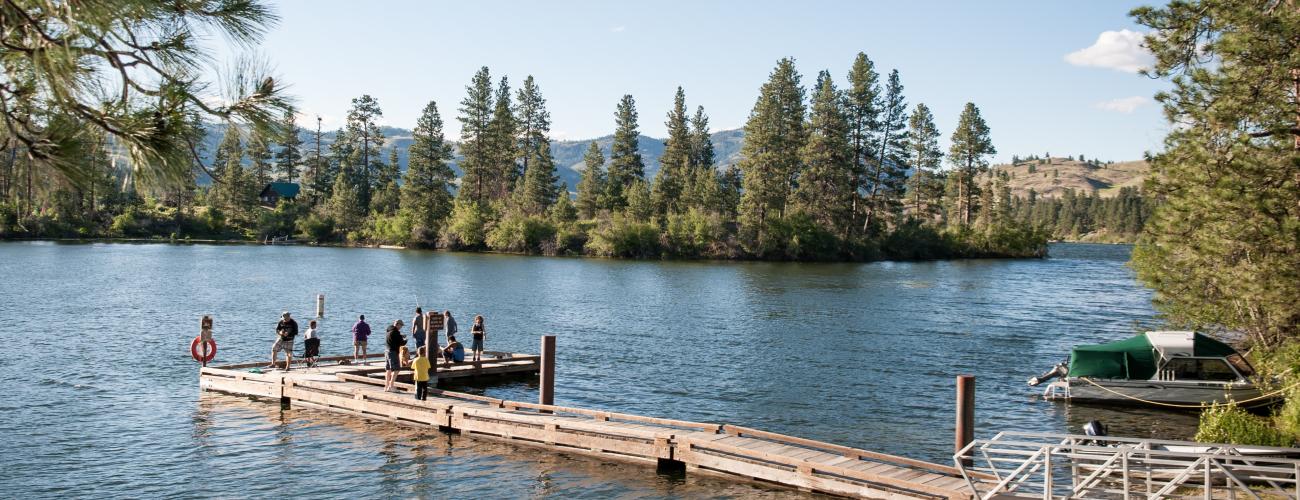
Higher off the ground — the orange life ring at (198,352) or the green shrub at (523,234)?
the green shrub at (523,234)

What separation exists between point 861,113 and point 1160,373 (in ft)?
262

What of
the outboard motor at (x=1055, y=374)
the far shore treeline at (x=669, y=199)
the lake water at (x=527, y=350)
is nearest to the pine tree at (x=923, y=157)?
the far shore treeline at (x=669, y=199)

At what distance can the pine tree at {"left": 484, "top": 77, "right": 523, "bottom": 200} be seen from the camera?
119188 mm

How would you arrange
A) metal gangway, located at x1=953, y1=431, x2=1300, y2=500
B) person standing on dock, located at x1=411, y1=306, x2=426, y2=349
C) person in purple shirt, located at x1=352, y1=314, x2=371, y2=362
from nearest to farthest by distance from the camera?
metal gangway, located at x1=953, y1=431, x2=1300, y2=500 → person standing on dock, located at x1=411, y1=306, x2=426, y2=349 → person in purple shirt, located at x1=352, y1=314, x2=371, y2=362

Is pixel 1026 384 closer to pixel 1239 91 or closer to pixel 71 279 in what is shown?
pixel 1239 91

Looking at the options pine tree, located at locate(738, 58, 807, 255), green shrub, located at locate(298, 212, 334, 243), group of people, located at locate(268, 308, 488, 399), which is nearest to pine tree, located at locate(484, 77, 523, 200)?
green shrub, located at locate(298, 212, 334, 243)

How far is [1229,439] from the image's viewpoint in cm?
1762

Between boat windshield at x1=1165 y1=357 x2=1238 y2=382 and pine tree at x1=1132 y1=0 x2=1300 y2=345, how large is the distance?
4.12 feet

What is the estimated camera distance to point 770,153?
309ft

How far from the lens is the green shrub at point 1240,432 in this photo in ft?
57.3

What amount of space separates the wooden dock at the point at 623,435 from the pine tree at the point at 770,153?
71717 millimetres

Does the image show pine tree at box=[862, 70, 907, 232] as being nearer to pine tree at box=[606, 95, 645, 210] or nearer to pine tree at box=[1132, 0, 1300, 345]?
pine tree at box=[606, 95, 645, 210]

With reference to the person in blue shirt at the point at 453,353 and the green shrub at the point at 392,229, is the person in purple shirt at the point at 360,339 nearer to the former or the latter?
the person in blue shirt at the point at 453,353

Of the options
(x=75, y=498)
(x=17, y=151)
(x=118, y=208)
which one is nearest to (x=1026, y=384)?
(x=75, y=498)
